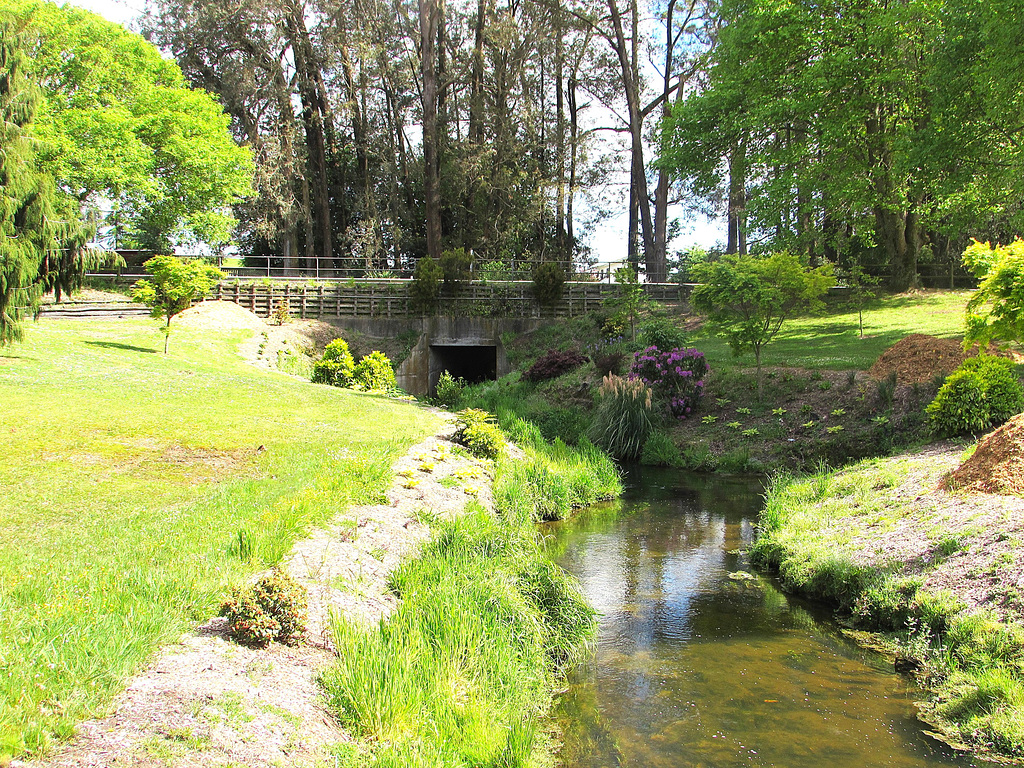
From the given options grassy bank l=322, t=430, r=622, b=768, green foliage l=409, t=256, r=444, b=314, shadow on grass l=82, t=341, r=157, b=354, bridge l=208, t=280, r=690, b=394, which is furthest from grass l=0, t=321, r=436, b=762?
green foliage l=409, t=256, r=444, b=314

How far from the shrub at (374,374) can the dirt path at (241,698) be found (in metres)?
15.4

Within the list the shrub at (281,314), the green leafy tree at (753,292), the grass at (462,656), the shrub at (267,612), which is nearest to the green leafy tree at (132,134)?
the shrub at (281,314)

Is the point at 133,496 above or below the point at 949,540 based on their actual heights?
above

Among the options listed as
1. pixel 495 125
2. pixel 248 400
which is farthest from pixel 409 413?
pixel 495 125

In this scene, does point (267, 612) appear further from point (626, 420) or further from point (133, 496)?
point (626, 420)

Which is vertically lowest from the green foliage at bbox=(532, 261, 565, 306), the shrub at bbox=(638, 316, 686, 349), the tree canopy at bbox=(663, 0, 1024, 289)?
the shrub at bbox=(638, 316, 686, 349)

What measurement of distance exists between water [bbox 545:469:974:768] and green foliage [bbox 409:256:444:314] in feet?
72.0

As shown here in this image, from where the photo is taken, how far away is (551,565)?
25.5ft

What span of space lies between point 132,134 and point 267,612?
33.6 meters

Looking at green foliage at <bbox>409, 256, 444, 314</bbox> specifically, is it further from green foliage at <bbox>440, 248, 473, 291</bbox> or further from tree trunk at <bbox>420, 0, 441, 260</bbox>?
tree trunk at <bbox>420, 0, 441, 260</bbox>

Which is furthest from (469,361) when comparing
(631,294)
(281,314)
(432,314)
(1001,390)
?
(1001,390)

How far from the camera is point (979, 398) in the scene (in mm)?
11633

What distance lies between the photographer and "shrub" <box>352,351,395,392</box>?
22062 mm

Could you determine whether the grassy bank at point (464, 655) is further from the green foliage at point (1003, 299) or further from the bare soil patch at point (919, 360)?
the bare soil patch at point (919, 360)
